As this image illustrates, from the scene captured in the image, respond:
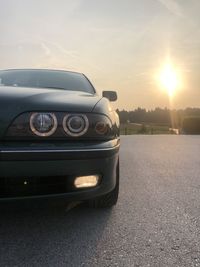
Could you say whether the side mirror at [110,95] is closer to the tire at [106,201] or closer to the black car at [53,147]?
the tire at [106,201]

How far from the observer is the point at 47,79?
4.78m

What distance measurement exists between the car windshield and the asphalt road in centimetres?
131

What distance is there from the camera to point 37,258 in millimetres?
2713

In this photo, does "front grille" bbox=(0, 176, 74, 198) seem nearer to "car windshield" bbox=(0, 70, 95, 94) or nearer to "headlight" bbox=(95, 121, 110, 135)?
"headlight" bbox=(95, 121, 110, 135)

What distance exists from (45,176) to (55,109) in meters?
0.50

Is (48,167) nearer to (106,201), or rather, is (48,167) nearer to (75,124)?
(75,124)

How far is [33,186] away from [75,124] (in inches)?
21.6

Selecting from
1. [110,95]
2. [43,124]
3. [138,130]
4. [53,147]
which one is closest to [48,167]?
[53,147]

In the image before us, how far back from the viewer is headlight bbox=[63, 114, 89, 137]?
304cm

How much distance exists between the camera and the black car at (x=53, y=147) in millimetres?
2836

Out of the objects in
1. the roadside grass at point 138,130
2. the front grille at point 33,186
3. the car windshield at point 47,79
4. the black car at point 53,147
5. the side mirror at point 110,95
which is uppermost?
the car windshield at point 47,79

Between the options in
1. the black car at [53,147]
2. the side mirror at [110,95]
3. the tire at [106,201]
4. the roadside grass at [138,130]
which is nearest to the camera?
the black car at [53,147]

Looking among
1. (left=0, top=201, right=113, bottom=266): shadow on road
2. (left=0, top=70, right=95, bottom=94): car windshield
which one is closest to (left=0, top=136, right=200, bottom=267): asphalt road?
(left=0, top=201, right=113, bottom=266): shadow on road

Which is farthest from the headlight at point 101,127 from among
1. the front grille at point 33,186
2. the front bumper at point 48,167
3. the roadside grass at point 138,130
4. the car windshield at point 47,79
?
the roadside grass at point 138,130
